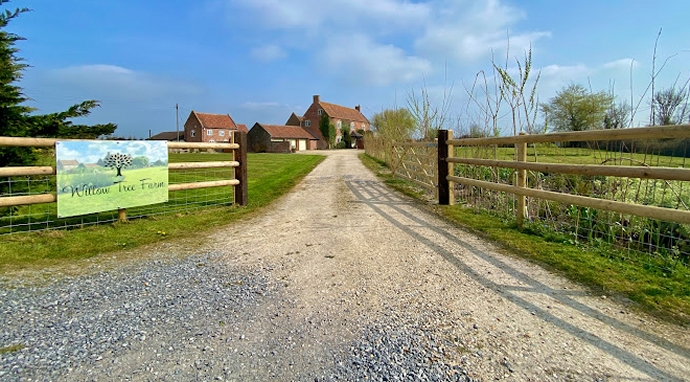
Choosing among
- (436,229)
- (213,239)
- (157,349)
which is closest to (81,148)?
(213,239)

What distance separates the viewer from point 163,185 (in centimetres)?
652

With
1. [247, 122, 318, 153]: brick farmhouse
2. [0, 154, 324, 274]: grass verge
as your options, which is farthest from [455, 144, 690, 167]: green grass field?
[247, 122, 318, 153]: brick farmhouse

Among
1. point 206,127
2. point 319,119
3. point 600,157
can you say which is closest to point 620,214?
point 600,157

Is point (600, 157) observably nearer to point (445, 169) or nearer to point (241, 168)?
point (445, 169)

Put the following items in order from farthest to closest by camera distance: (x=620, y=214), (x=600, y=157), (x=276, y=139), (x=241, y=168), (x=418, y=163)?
(x=276, y=139)
(x=418, y=163)
(x=241, y=168)
(x=600, y=157)
(x=620, y=214)

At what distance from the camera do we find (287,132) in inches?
2372

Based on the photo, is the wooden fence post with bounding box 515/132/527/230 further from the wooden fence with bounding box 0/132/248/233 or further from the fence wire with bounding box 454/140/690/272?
the wooden fence with bounding box 0/132/248/233

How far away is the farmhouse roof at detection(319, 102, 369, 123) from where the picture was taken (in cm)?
6712

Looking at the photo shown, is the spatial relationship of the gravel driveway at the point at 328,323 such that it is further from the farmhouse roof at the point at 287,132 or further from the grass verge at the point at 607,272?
the farmhouse roof at the point at 287,132

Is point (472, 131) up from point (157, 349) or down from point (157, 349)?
→ up

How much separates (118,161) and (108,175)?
27 cm

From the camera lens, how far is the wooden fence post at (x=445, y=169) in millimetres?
7672

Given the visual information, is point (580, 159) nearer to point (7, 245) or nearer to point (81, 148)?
point (81, 148)

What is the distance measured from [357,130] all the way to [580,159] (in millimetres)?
70316
